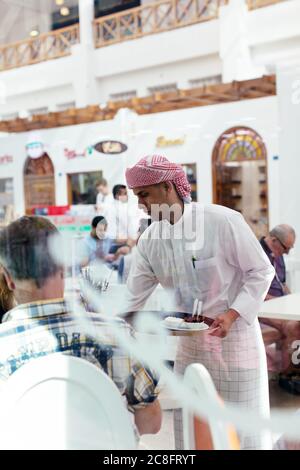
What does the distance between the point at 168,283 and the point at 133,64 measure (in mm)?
926

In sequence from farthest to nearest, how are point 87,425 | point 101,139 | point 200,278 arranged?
point 101,139, point 200,278, point 87,425

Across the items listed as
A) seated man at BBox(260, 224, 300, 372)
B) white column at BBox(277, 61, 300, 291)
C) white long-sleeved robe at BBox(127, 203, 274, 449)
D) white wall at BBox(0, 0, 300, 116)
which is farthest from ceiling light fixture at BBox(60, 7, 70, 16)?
seated man at BBox(260, 224, 300, 372)

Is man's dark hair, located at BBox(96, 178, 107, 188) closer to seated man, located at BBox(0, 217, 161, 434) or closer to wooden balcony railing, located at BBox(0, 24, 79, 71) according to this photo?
wooden balcony railing, located at BBox(0, 24, 79, 71)

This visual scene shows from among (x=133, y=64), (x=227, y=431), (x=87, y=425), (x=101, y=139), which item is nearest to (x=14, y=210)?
(x=101, y=139)

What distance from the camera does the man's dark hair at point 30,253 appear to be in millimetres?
1579

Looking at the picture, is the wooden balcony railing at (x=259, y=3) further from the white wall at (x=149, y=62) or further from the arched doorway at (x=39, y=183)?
the arched doorway at (x=39, y=183)

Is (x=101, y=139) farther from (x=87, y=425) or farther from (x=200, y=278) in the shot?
(x=87, y=425)

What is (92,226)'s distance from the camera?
2.04 meters

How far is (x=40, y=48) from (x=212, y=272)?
1152 millimetres

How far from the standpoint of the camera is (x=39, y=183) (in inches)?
97.2

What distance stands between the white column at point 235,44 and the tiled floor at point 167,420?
1.10 metres

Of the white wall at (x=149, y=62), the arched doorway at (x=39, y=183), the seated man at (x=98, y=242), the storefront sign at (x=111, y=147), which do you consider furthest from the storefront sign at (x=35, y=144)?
the seated man at (x=98, y=242)

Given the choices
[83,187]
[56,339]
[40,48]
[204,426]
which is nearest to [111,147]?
[83,187]

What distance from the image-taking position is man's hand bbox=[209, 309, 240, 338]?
160 cm
